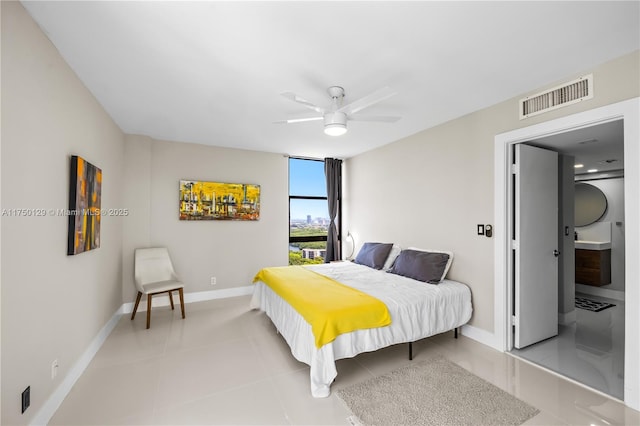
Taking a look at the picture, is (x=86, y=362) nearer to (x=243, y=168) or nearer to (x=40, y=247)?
(x=40, y=247)

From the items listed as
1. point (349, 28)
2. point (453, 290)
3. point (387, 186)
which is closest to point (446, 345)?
point (453, 290)

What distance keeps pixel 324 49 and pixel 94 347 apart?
3.40 m

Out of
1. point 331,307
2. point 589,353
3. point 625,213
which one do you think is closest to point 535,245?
point 625,213

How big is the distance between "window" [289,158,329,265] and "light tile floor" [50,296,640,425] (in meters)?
2.21

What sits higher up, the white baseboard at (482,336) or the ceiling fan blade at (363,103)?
the ceiling fan blade at (363,103)

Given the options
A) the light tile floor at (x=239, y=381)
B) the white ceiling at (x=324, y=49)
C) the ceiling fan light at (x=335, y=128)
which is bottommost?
the light tile floor at (x=239, y=381)

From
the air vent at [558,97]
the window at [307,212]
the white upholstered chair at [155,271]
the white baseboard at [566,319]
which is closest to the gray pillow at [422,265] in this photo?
the air vent at [558,97]

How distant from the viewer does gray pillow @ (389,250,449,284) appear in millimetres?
3150

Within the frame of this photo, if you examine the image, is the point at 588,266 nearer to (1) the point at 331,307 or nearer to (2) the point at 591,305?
A: (2) the point at 591,305

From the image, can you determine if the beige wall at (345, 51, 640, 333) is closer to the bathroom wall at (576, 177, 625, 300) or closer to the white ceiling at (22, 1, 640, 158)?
the white ceiling at (22, 1, 640, 158)

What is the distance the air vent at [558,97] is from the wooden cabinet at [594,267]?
3.77 meters

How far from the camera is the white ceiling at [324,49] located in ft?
5.22

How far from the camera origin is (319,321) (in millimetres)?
2121

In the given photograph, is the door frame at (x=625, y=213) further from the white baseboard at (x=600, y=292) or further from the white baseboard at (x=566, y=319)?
the white baseboard at (x=600, y=292)
